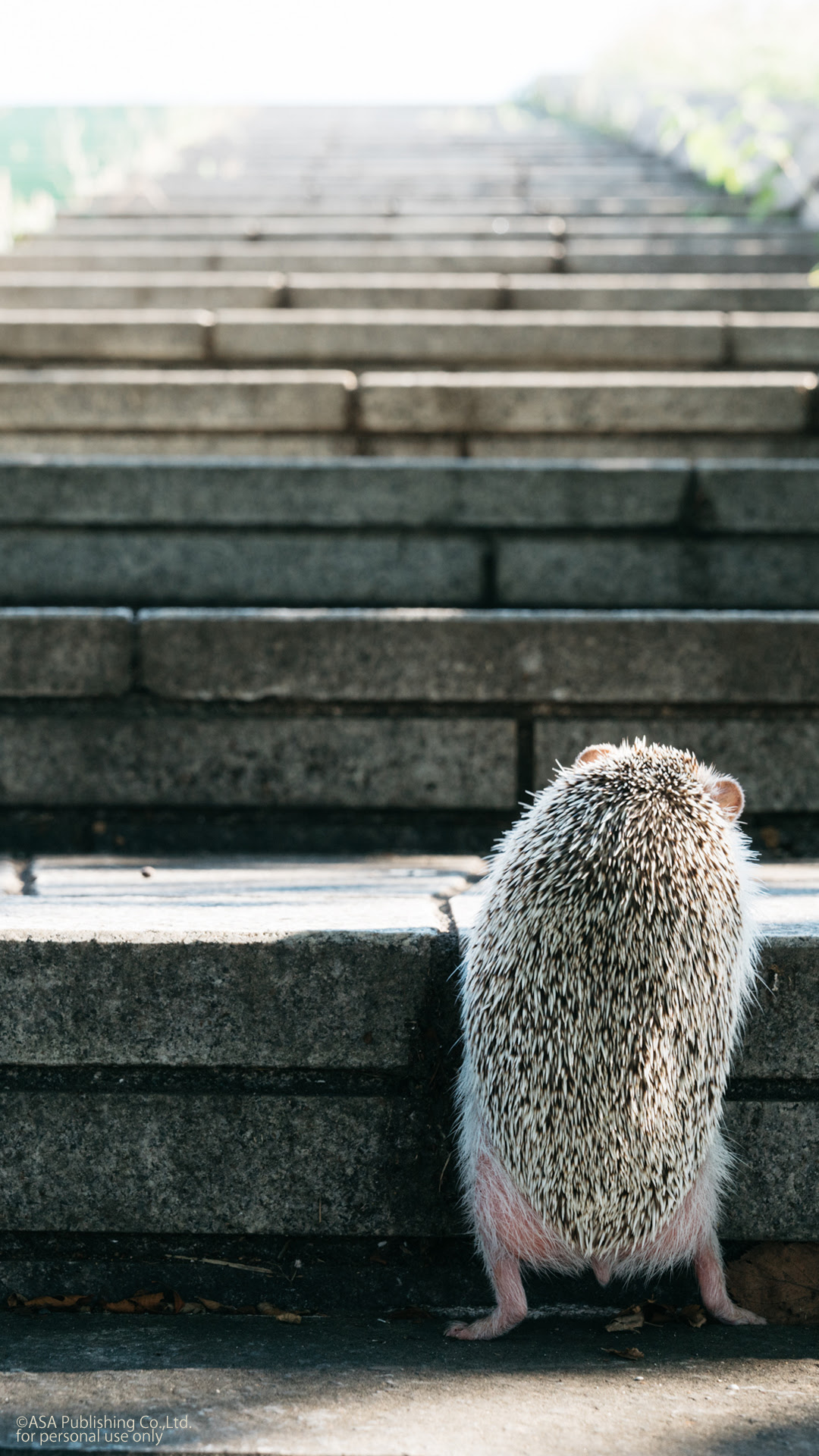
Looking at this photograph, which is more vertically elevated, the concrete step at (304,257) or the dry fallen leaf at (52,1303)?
the concrete step at (304,257)

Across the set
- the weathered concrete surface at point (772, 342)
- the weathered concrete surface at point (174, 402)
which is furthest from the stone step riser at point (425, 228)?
the weathered concrete surface at point (174, 402)

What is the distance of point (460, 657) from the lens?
3.25 metres

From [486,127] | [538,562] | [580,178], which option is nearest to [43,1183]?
[538,562]

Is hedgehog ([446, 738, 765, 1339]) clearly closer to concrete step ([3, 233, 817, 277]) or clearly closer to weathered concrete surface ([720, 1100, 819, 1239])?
weathered concrete surface ([720, 1100, 819, 1239])

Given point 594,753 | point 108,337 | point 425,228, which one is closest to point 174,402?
point 108,337

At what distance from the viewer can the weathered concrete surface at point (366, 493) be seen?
3.88 meters

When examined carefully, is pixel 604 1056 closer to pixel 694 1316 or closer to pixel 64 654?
pixel 694 1316

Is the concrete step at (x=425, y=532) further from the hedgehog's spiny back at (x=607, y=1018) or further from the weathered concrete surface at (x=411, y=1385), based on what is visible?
the weathered concrete surface at (x=411, y=1385)

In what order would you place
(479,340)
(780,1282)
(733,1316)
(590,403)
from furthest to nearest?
(479,340)
(590,403)
(780,1282)
(733,1316)

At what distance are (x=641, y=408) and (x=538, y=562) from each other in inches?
41.5

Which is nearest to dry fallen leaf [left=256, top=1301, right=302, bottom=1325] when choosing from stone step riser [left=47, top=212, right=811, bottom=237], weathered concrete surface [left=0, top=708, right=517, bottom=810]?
weathered concrete surface [left=0, top=708, right=517, bottom=810]

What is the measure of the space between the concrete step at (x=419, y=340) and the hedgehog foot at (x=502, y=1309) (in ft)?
13.2

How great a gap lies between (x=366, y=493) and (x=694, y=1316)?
2778 millimetres

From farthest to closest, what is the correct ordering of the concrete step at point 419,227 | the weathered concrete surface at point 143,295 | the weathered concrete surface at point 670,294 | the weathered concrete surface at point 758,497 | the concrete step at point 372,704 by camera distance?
the concrete step at point 419,227 → the weathered concrete surface at point 143,295 → the weathered concrete surface at point 670,294 → the weathered concrete surface at point 758,497 → the concrete step at point 372,704
